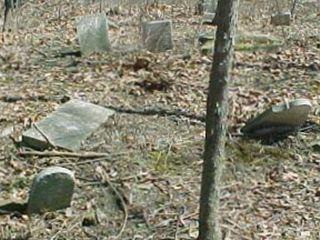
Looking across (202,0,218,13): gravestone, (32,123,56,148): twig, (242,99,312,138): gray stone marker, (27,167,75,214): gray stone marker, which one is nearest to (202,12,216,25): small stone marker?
(202,0,218,13): gravestone

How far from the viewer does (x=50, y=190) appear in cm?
382

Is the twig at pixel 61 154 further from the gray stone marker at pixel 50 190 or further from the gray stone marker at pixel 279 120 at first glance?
the gray stone marker at pixel 279 120

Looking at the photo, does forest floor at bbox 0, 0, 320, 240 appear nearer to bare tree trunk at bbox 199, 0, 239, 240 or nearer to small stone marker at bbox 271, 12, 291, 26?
bare tree trunk at bbox 199, 0, 239, 240

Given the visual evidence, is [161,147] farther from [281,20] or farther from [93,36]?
[281,20]

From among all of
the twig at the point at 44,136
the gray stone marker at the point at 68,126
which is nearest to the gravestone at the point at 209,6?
the gray stone marker at the point at 68,126

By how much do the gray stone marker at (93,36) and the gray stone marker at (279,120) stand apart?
2910mm

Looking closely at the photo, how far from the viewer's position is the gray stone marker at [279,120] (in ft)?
15.2

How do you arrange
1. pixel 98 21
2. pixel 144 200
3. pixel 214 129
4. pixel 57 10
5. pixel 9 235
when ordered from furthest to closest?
pixel 57 10, pixel 98 21, pixel 144 200, pixel 9 235, pixel 214 129

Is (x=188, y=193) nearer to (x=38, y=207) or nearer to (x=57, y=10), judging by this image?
(x=38, y=207)

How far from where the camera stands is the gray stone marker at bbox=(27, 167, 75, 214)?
3.80 meters

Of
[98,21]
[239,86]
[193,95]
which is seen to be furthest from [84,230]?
[98,21]

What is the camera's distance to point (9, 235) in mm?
3707

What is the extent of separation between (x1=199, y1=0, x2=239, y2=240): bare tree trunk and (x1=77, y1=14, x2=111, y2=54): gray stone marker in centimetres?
413

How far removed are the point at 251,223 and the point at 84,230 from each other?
3.14 ft
